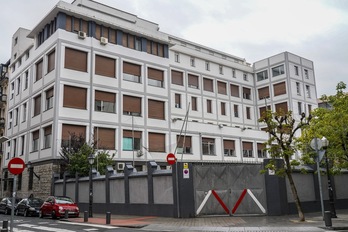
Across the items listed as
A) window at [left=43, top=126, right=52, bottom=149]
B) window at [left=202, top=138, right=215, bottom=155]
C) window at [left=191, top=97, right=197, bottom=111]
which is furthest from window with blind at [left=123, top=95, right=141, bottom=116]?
window at [left=191, top=97, right=197, bottom=111]

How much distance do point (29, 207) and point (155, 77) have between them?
18613mm

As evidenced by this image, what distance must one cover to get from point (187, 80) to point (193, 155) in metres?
11.0

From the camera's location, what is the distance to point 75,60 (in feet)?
107

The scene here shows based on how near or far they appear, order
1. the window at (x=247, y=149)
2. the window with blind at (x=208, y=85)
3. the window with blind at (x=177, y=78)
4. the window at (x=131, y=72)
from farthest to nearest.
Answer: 1. the window with blind at (x=208, y=85)
2. the window with blind at (x=177, y=78)
3. the window at (x=247, y=149)
4. the window at (x=131, y=72)

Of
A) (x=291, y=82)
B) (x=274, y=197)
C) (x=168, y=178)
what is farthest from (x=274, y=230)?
(x=291, y=82)

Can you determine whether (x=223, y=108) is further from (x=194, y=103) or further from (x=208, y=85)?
(x=194, y=103)

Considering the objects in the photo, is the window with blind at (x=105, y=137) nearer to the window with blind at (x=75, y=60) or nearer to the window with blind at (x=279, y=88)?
the window with blind at (x=75, y=60)

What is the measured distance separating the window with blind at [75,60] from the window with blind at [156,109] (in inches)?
299

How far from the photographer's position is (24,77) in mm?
38844

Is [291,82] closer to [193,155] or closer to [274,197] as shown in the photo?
[193,155]

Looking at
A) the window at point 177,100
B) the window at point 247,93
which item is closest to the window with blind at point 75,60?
the window at point 177,100

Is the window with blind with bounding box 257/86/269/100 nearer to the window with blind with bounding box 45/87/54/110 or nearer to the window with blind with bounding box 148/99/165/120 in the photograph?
the window with blind with bounding box 148/99/165/120

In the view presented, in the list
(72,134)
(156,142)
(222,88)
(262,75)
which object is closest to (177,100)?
(222,88)

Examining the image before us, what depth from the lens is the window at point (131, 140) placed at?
3419 centimetres
